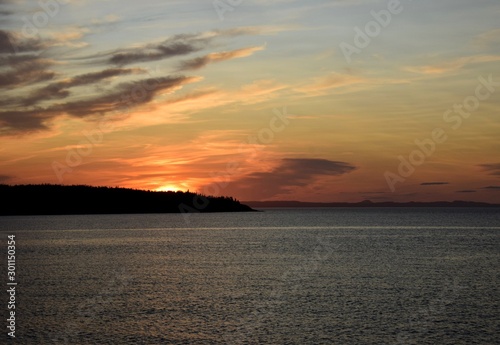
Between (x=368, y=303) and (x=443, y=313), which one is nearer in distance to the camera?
(x=443, y=313)

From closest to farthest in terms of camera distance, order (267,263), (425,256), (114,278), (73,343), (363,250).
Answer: (73,343)
(114,278)
(267,263)
(425,256)
(363,250)

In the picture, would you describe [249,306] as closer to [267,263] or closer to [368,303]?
[368,303]

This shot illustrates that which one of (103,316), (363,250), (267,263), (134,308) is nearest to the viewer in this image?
(103,316)

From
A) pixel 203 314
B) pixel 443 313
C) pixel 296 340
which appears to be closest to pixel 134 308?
pixel 203 314

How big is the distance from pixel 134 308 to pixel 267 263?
119ft

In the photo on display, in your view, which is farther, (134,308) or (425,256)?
(425,256)

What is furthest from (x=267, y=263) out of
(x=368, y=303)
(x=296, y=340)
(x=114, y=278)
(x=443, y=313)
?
(x=296, y=340)

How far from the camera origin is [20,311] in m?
44.4

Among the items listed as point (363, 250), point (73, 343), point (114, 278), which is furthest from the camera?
point (363, 250)

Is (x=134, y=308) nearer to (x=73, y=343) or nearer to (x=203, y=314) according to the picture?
(x=203, y=314)

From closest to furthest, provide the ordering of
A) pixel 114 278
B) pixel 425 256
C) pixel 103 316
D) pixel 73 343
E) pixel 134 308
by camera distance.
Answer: pixel 73 343, pixel 103 316, pixel 134 308, pixel 114 278, pixel 425 256

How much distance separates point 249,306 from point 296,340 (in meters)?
10.7

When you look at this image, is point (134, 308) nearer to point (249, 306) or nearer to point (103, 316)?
point (103, 316)

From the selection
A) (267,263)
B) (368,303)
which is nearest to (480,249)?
(267,263)
